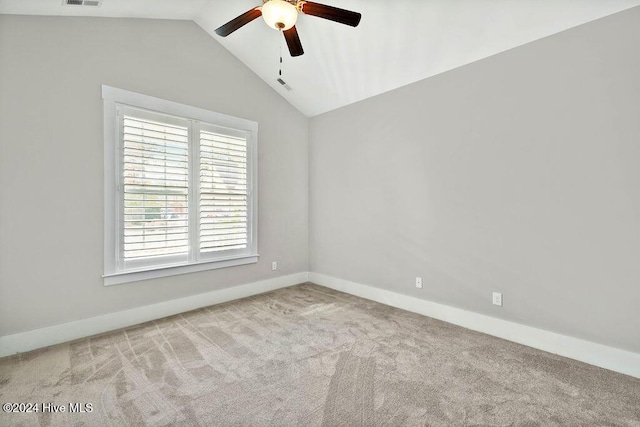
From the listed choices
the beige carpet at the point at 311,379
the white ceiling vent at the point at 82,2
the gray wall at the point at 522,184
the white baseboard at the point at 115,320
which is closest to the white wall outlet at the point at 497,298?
the gray wall at the point at 522,184

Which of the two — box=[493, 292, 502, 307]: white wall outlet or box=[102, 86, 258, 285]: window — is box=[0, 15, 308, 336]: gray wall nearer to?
Result: box=[102, 86, 258, 285]: window

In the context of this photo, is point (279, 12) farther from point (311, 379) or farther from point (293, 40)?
point (311, 379)

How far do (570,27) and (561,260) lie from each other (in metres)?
1.94

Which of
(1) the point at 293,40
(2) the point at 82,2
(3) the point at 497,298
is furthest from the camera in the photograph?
(3) the point at 497,298

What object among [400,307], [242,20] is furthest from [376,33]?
[400,307]

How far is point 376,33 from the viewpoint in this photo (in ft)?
9.77

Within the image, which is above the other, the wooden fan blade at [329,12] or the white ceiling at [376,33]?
the white ceiling at [376,33]

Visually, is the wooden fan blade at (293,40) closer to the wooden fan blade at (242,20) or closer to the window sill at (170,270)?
the wooden fan blade at (242,20)

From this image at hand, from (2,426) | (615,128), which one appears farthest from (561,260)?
(2,426)

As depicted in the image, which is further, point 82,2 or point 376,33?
point 376,33

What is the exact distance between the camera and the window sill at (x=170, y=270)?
296 centimetres

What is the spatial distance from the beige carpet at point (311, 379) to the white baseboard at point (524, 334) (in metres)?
0.09

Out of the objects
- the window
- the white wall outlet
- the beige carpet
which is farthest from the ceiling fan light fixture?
the white wall outlet

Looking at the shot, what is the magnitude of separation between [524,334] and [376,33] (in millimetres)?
3251
